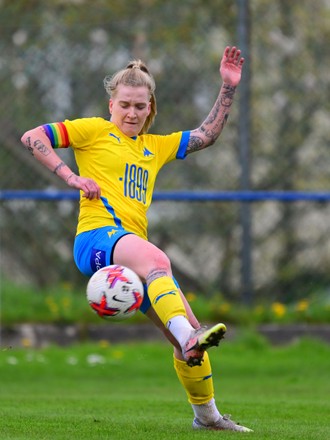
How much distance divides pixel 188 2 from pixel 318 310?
11.6 ft

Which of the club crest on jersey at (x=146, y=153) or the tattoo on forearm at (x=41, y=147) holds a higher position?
the tattoo on forearm at (x=41, y=147)

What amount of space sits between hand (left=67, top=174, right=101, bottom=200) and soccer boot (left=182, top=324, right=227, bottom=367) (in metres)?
1.01

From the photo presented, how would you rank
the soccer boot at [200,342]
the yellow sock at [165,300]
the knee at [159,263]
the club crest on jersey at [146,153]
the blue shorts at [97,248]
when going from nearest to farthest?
the soccer boot at [200,342] < the yellow sock at [165,300] < the knee at [159,263] < the blue shorts at [97,248] < the club crest on jersey at [146,153]


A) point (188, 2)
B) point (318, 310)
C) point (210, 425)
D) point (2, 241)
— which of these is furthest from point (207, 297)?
point (210, 425)

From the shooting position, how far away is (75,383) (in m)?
9.91

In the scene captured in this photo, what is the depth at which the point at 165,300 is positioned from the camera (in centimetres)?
565

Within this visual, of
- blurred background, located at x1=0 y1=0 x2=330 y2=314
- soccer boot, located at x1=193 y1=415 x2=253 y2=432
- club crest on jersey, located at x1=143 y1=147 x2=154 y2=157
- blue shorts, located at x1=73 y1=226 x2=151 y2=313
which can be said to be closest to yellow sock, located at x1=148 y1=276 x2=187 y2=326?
blue shorts, located at x1=73 y1=226 x2=151 y2=313

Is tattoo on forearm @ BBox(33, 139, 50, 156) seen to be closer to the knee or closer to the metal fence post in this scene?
the knee

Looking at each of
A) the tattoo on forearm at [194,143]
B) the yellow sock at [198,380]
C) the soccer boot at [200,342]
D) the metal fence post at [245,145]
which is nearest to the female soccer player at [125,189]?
the yellow sock at [198,380]

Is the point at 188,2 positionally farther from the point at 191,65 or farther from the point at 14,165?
the point at 14,165

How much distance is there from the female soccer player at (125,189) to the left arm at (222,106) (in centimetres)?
19

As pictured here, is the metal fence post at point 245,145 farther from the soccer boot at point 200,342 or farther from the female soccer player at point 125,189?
the soccer boot at point 200,342

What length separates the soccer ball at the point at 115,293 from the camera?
5523 mm

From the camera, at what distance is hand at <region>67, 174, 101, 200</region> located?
19.5 ft
